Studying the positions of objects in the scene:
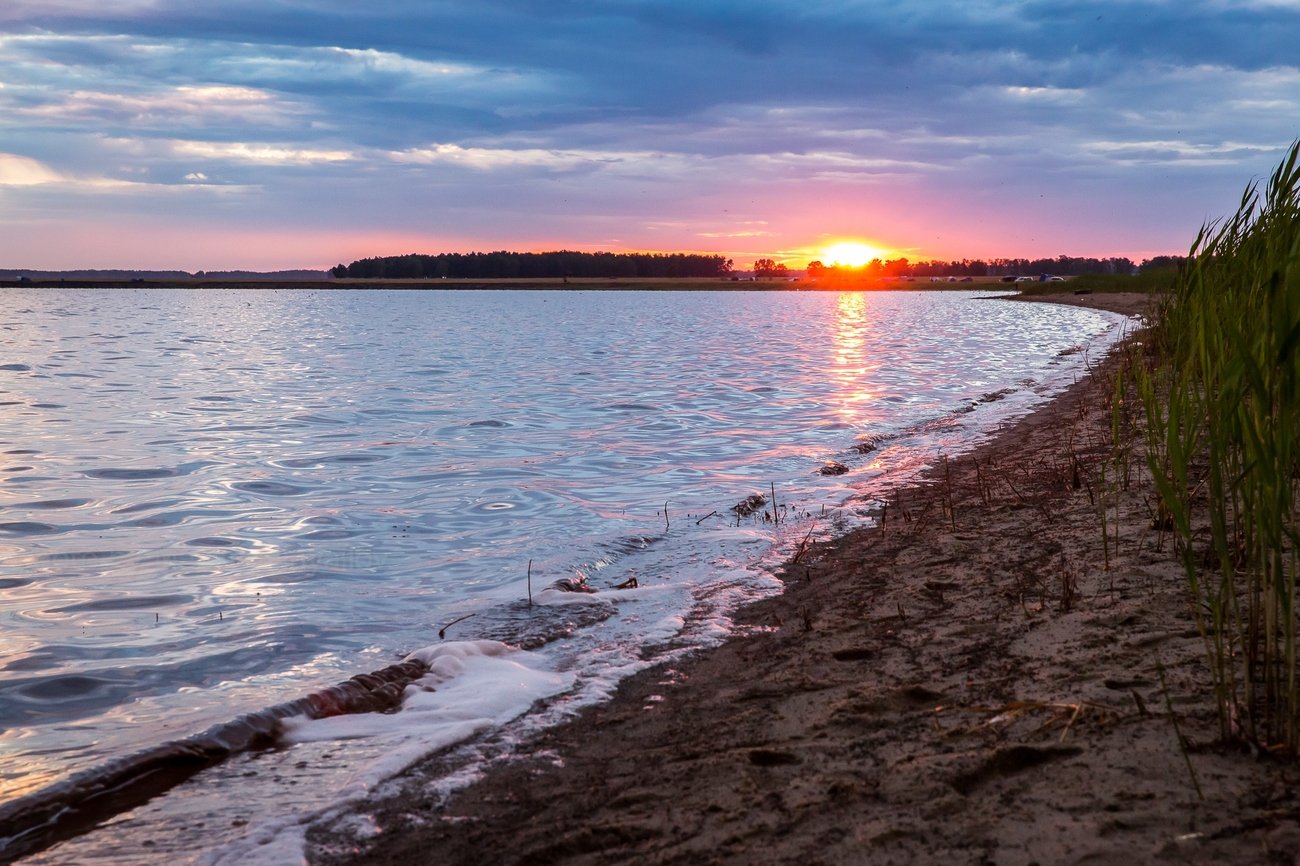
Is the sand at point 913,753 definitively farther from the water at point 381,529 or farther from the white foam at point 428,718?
the water at point 381,529

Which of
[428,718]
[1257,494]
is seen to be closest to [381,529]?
[428,718]

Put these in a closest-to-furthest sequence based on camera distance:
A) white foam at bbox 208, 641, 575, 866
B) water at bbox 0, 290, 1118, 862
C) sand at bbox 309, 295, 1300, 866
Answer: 1. sand at bbox 309, 295, 1300, 866
2. white foam at bbox 208, 641, 575, 866
3. water at bbox 0, 290, 1118, 862

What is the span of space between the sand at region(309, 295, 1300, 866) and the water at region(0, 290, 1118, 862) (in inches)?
27.2

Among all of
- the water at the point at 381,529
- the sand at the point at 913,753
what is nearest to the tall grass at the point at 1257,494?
the sand at the point at 913,753

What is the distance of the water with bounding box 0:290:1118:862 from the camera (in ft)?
18.4

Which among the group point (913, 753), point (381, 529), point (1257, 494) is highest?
point (1257, 494)

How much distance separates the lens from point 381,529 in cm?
997

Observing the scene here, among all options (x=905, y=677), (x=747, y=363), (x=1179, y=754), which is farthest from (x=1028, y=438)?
(x=747, y=363)

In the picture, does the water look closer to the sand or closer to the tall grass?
the sand

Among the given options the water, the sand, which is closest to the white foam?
the water

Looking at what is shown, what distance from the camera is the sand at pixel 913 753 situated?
303 cm

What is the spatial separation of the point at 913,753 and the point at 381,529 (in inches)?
288

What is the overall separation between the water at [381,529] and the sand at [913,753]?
69 centimetres

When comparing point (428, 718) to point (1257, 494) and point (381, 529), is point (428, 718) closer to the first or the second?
point (1257, 494)
